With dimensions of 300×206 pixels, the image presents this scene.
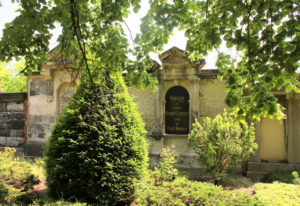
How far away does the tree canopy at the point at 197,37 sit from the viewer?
7.43 ft

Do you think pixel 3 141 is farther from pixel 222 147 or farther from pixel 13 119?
pixel 222 147

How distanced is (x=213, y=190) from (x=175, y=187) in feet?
2.29

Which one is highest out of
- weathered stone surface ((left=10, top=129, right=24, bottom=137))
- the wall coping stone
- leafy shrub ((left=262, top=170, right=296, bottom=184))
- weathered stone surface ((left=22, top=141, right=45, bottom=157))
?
the wall coping stone

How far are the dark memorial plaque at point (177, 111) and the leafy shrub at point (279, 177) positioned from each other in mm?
2934

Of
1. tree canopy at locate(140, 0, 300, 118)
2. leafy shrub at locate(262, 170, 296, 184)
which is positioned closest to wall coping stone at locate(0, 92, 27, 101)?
tree canopy at locate(140, 0, 300, 118)

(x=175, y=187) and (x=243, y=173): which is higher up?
(x=175, y=187)

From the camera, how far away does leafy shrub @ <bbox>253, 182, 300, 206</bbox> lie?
13.2ft

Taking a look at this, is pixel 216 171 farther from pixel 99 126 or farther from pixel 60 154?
pixel 60 154

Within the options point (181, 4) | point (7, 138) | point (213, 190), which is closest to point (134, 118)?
point (213, 190)

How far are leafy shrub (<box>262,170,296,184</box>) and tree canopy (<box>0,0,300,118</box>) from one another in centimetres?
470

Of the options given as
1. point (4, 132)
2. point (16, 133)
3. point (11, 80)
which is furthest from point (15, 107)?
point (11, 80)

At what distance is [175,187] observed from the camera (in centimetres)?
404

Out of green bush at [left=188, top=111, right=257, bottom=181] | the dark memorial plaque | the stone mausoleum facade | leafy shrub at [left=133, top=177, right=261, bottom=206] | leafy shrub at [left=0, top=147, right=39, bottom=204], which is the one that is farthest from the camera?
the dark memorial plaque

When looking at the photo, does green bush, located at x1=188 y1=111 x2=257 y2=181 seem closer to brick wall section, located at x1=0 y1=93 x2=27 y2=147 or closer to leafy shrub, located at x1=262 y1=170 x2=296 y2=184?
leafy shrub, located at x1=262 y1=170 x2=296 y2=184
